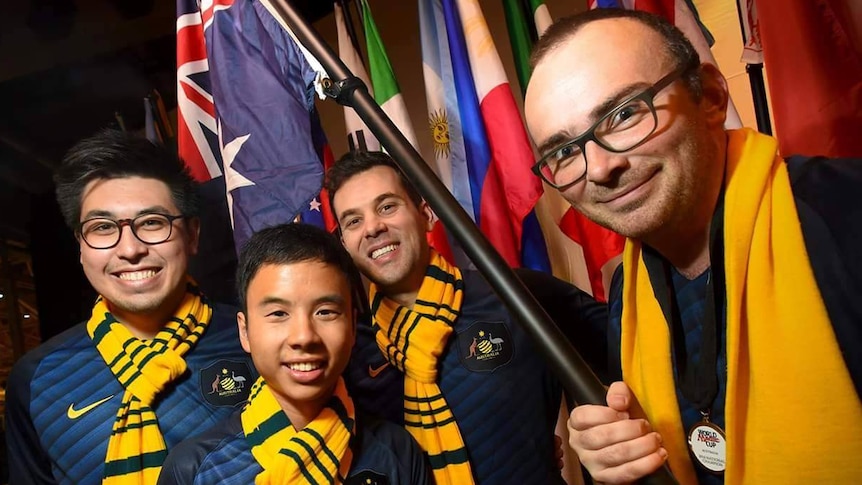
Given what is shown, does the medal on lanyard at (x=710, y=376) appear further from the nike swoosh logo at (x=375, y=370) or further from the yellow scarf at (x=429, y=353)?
the nike swoosh logo at (x=375, y=370)

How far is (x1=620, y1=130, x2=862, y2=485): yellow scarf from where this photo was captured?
81 cm

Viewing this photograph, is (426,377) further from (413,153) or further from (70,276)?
(70,276)

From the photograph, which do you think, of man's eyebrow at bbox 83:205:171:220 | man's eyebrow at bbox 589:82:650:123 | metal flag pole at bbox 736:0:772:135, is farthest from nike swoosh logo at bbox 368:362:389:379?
metal flag pole at bbox 736:0:772:135

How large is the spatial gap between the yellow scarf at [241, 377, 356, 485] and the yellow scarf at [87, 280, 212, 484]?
222mm

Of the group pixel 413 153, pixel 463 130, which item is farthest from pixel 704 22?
pixel 413 153

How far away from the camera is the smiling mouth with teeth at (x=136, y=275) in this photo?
3.93 feet

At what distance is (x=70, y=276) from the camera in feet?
9.06

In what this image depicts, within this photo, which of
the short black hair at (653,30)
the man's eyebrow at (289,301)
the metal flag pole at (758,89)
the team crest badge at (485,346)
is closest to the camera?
the short black hair at (653,30)

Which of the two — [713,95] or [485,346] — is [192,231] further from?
[713,95]

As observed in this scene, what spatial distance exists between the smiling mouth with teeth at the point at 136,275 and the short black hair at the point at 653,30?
3.09 feet

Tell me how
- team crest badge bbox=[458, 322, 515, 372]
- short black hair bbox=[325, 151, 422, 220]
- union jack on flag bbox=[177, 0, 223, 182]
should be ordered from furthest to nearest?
union jack on flag bbox=[177, 0, 223, 182]
short black hair bbox=[325, 151, 422, 220]
team crest badge bbox=[458, 322, 515, 372]

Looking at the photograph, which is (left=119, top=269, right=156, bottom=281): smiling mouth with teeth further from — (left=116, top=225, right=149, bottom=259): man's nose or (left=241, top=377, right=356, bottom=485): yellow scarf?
(left=241, top=377, right=356, bottom=485): yellow scarf

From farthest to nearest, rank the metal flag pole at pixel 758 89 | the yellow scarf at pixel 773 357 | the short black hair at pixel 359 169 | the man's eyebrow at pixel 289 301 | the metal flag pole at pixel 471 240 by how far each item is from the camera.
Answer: the metal flag pole at pixel 758 89 < the short black hair at pixel 359 169 < the man's eyebrow at pixel 289 301 < the yellow scarf at pixel 773 357 < the metal flag pole at pixel 471 240

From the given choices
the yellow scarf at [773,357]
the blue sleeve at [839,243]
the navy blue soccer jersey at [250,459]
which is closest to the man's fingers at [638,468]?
the yellow scarf at [773,357]
